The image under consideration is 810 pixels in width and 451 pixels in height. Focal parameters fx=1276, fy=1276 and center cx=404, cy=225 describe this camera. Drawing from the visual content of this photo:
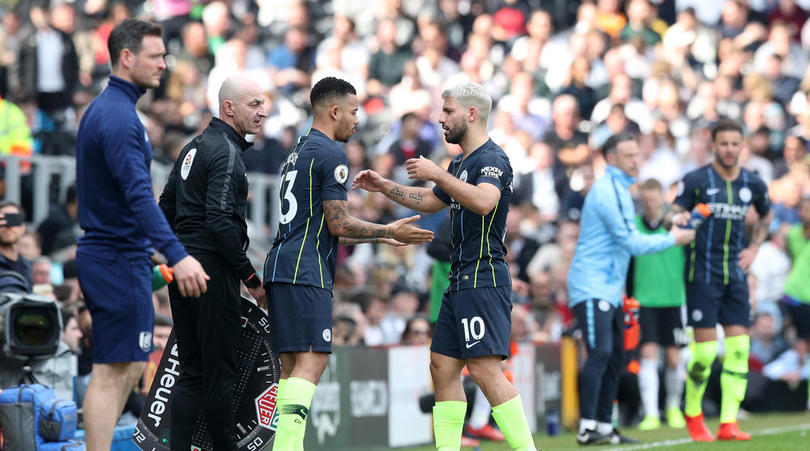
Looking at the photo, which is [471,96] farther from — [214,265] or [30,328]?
[30,328]

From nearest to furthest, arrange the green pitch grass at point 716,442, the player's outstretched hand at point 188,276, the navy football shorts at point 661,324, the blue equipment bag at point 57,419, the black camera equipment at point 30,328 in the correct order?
the player's outstretched hand at point 188,276
the blue equipment bag at point 57,419
the black camera equipment at point 30,328
the green pitch grass at point 716,442
the navy football shorts at point 661,324

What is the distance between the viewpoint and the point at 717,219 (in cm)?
1148

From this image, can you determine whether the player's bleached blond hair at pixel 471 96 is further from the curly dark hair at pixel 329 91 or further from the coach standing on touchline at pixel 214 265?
the coach standing on touchline at pixel 214 265

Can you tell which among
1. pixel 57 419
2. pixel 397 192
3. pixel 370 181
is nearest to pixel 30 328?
pixel 57 419

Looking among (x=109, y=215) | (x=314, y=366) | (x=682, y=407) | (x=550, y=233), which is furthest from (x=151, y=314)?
(x=550, y=233)

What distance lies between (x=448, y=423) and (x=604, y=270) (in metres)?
3.48

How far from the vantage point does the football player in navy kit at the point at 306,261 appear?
306 inches

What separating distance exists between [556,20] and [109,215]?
18.7 m

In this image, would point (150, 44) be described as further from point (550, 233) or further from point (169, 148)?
point (550, 233)

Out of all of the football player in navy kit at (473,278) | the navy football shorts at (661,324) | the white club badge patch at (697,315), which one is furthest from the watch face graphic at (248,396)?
the navy football shorts at (661,324)

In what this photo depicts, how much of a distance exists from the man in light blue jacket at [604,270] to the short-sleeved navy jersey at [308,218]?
3736 millimetres

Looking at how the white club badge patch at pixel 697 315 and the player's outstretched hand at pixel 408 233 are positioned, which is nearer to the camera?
the player's outstretched hand at pixel 408 233

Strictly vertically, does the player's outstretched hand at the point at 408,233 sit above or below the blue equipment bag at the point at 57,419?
above

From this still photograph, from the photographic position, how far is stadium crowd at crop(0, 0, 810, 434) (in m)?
16.1
